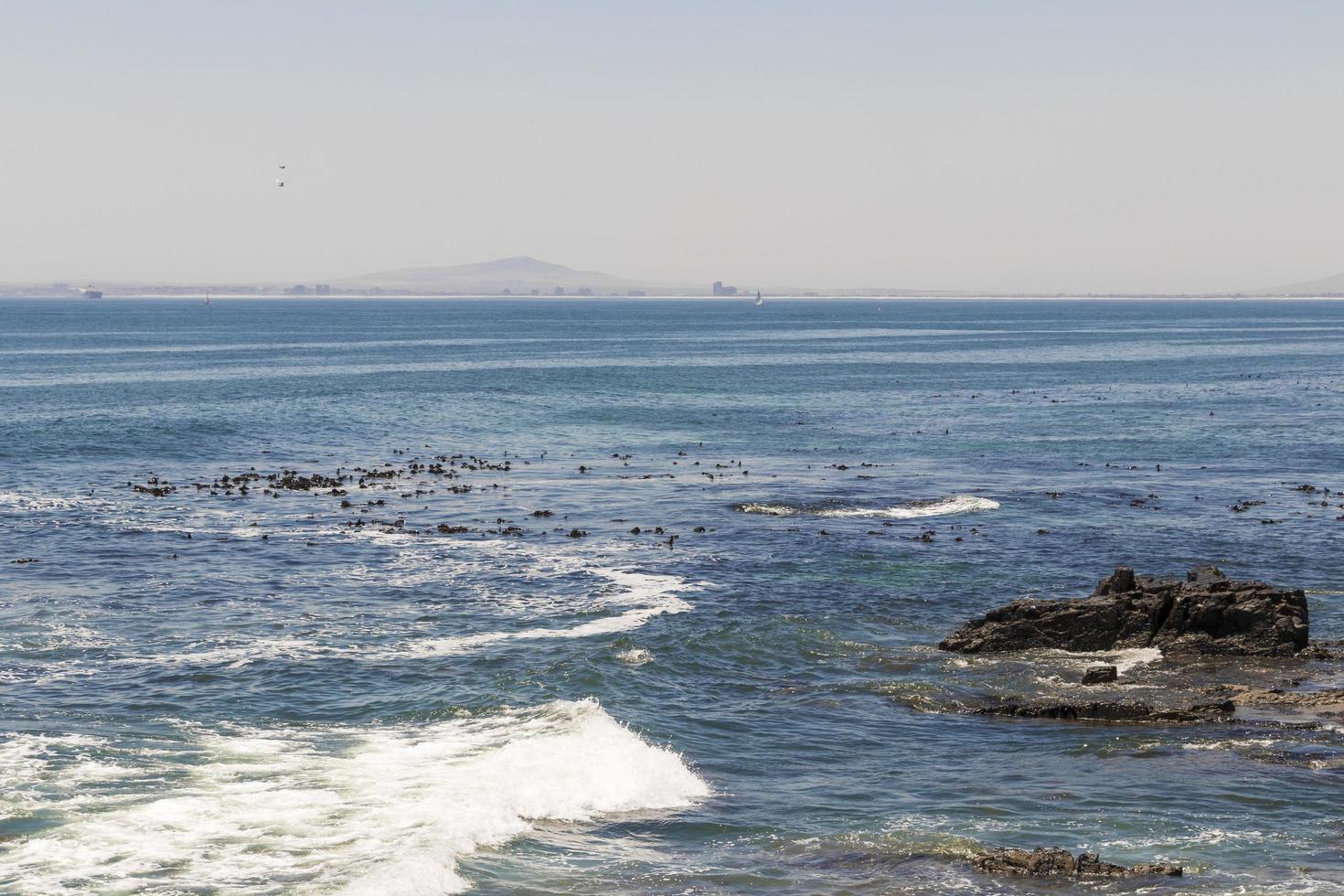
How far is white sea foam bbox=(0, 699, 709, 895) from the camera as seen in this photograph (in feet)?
76.5

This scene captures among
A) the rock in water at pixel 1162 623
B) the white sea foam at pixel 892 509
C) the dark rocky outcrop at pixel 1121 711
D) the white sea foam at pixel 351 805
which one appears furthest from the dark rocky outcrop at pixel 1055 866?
the white sea foam at pixel 892 509

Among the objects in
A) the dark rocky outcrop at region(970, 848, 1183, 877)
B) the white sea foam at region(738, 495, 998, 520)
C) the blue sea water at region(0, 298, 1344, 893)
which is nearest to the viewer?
the dark rocky outcrop at region(970, 848, 1183, 877)

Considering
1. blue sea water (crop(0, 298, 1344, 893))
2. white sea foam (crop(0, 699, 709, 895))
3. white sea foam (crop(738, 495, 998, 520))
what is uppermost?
white sea foam (crop(738, 495, 998, 520))

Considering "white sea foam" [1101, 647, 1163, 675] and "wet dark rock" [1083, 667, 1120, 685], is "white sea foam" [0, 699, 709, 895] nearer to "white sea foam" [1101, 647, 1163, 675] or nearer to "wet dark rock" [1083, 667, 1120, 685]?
"wet dark rock" [1083, 667, 1120, 685]

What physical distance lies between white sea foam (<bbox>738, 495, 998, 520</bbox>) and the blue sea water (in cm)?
28

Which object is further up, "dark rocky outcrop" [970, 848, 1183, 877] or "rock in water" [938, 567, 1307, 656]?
"rock in water" [938, 567, 1307, 656]

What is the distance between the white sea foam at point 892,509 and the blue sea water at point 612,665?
0.28 m

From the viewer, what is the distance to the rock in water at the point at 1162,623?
36.8 metres

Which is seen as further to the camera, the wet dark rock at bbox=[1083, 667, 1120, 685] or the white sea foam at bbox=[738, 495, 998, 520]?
the white sea foam at bbox=[738, 495, 998, 520]

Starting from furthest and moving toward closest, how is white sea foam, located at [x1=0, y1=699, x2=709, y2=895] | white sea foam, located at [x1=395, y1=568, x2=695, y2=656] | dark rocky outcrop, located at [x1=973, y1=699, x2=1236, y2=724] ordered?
white sea foam, located at [x1=395, y1=568, x2=695, y2=656]
dark rocky outcrop, located at [x1=973, y1=699, x2=1236, y2=724]
white sea foam, located at [x1=0, y1=699, x2=709, y2=895]

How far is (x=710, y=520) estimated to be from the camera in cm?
5819

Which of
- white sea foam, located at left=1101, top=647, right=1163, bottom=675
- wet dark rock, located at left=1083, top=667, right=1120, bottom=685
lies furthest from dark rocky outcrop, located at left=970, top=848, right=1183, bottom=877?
white sea foam, located at left=1101, top=647, right=1163, bottom=675

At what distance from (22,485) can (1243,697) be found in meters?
58.9

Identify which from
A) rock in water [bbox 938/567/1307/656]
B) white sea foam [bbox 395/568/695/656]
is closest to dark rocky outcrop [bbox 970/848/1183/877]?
rock in water [bbox 938/567/1307/656]
